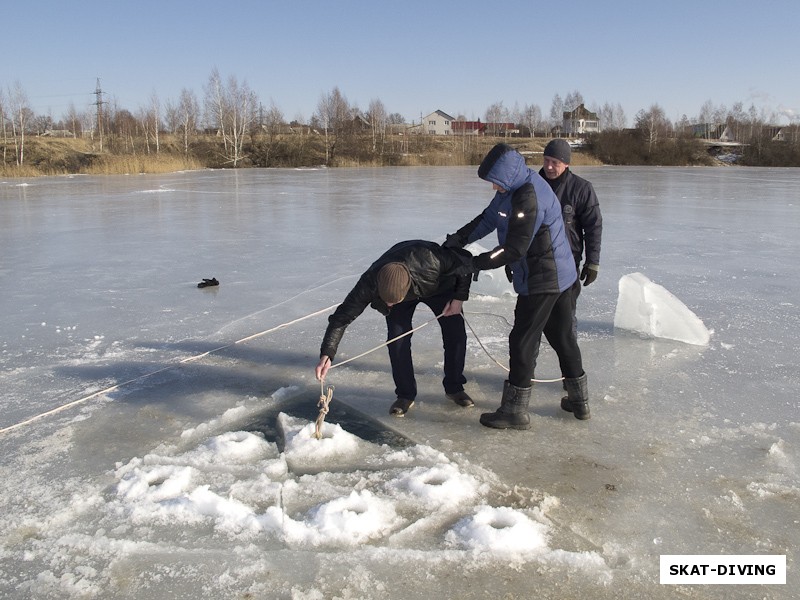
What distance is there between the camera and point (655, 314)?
15.9 feet

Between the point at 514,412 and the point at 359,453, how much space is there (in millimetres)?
845

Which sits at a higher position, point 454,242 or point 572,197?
point 572,197

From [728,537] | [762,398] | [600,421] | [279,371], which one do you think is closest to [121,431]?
[279,371]

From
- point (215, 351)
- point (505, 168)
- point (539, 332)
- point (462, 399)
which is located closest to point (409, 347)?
point (462, 399)

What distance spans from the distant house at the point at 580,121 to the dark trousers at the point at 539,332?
88993 mm

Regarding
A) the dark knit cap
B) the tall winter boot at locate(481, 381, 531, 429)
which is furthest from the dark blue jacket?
the tall winter boot at locate(481, 381, 531, 429)

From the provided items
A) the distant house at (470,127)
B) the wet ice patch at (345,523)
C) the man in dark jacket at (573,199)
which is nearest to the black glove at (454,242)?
the man in dark jacket at (573,199)

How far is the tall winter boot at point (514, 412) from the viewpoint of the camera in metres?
3.41

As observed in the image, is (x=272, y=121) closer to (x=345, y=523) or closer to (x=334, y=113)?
(x=334, y=113)

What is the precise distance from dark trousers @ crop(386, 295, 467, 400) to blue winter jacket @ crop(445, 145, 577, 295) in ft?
1.51

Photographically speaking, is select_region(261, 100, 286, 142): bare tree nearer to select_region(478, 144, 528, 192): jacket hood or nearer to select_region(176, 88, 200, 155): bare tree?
select_region(176, 88, 200, 155): bare tree

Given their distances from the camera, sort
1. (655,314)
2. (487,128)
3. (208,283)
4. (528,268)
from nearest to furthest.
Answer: (528,268) < (655,314) < (208,283) < (487,128)

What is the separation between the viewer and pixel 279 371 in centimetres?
427

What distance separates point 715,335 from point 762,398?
1176 millimetres
